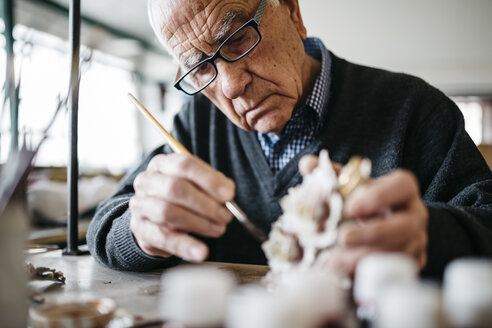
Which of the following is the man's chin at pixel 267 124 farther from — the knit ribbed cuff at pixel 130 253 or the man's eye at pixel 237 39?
the knit ribbed cuff at pixel 130 253

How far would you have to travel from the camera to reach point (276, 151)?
4.89 feet

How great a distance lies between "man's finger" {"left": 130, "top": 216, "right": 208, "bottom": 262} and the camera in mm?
732

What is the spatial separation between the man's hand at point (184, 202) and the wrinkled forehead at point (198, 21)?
0.54m

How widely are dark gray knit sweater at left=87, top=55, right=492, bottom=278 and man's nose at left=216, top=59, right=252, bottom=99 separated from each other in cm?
33

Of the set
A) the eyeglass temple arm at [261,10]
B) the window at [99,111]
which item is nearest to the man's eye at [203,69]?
the eyeglass temple arm at [261,10]

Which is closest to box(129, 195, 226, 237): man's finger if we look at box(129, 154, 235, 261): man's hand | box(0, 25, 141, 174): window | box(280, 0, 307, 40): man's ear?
box(129, 154, 235, 261): man's hand

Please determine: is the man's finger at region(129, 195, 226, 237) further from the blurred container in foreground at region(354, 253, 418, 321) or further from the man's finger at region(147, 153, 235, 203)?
the blurred container in foreground at region(354, 253, 418, 321)

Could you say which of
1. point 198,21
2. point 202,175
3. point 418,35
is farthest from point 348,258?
point 418,35

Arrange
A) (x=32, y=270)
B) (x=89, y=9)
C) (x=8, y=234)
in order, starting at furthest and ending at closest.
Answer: (x=89, y=9)
(x=32, y=270)
(x=8, y=234)

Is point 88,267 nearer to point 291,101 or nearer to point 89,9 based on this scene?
point 291,101

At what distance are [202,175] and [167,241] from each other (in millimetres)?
165

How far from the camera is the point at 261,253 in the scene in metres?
1.43

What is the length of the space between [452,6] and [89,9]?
19.2ft

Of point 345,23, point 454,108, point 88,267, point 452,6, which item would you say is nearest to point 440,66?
point 452,6
